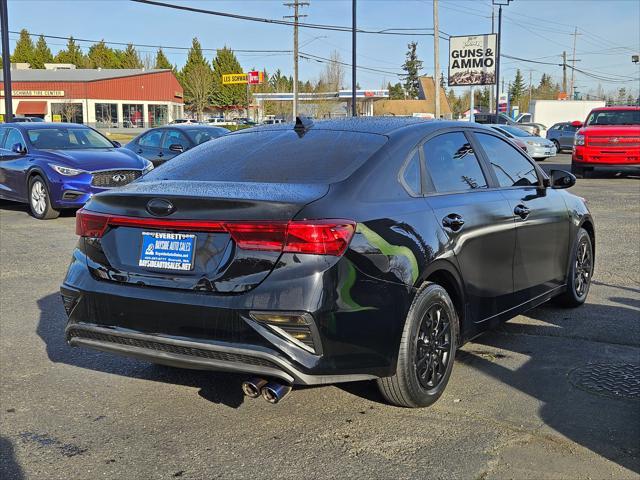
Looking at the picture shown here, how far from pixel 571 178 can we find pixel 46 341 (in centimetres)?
432

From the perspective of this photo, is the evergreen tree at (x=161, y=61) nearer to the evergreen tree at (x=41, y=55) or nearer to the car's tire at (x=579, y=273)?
the evergreen tree at (x=41, y=55)

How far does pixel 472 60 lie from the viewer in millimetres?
36688

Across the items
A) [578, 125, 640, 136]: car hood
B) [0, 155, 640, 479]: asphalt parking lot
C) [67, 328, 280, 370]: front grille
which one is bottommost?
[0, 155, 640, 479]: asphalt parking lot

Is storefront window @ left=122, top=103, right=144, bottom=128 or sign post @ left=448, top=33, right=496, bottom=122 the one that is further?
storefront window @ left=122, top=103, right=144, bottom=128

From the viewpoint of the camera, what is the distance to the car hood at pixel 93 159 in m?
11.6

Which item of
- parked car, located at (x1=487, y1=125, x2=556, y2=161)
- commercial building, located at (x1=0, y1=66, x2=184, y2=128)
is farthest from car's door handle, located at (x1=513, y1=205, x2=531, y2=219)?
commercial building, located at (x1=0, y1=66, x2=184, y2=128)

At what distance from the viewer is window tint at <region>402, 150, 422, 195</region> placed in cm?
404

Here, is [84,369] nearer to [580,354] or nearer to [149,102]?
[580,354]

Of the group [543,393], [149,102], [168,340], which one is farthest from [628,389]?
[149,102]

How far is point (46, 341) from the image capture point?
209 inches

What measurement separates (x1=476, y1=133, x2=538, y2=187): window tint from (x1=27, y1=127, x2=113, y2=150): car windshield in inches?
363

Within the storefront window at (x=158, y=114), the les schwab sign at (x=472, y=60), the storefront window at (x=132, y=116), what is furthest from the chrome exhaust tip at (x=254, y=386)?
the storefront window at (x=158, y=114)

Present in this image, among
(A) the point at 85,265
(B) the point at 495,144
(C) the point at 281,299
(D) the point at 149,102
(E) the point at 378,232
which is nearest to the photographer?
(C) the point at 281,299

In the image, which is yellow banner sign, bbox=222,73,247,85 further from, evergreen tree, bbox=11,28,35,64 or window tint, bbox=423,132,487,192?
window tint, bbox=423,132,487,192
